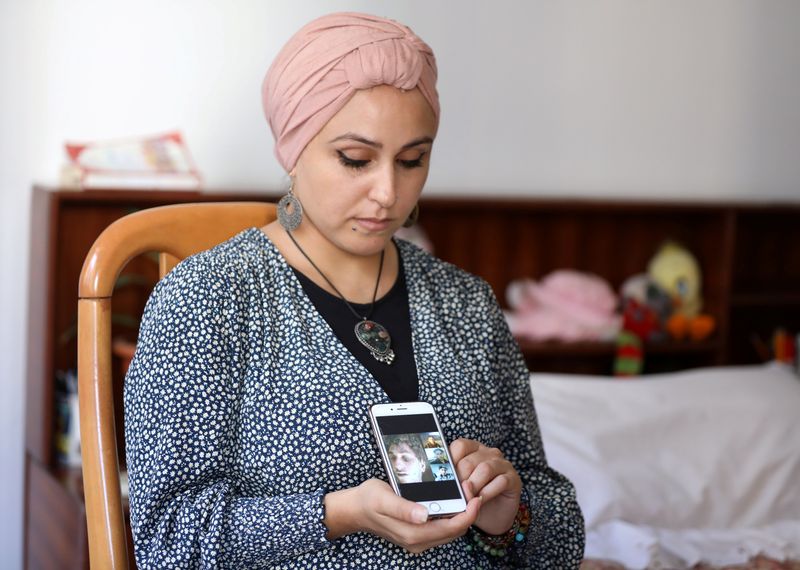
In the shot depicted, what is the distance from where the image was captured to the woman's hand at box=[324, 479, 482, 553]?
115cm

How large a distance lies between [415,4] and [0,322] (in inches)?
51.9

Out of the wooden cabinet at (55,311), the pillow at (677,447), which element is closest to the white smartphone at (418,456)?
the pillow at (677,447)

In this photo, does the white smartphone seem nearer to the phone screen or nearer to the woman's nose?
the phone screen

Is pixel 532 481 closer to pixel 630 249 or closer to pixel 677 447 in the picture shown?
pixel 677 447

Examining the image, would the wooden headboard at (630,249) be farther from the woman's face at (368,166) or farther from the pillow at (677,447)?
the woman's face at (368,166)

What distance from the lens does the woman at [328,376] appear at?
1235mm

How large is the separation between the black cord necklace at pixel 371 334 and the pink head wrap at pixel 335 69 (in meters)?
0.16

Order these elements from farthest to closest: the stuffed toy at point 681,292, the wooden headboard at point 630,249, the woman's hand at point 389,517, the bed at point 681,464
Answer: the stuffed toy at point 681,292 → the wooden headboard at point 630,249 → the bed at point 681,464 → the woman's hand at point 389,517

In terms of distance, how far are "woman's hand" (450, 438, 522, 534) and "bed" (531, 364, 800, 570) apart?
0.59 m

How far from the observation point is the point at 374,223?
1.38 m

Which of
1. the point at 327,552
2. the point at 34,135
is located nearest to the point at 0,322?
the point at 34,135

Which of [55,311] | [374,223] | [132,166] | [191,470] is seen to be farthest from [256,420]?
[132,166]

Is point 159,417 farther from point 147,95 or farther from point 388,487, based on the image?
point 147,95

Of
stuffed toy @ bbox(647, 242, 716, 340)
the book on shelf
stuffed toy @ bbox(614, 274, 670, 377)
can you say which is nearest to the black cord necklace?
the book on shelf
